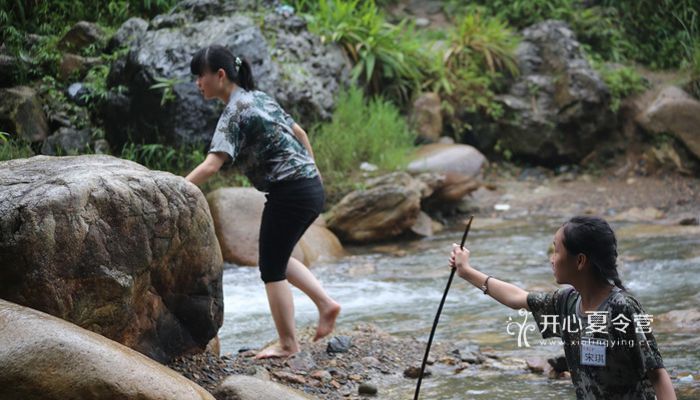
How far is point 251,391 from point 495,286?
113 centimetres

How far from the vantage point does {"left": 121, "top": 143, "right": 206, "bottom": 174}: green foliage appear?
941cm

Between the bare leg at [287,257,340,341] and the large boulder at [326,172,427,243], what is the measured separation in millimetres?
4223

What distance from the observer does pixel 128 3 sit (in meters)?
11.5

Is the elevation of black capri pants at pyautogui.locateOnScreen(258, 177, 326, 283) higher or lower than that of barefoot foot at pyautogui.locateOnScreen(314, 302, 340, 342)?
higher

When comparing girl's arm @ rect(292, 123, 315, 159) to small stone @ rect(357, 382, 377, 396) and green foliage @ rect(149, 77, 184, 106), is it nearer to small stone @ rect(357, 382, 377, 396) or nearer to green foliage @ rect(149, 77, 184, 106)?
small stone @ rect(357, 382, 377, 396)

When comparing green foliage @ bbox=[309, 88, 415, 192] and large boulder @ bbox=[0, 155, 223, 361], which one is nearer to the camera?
large boulder @ bbox=[0, 155, 223, 361]

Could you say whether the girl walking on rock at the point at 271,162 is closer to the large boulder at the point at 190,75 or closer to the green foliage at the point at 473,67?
the large boulder at the point at 190,75

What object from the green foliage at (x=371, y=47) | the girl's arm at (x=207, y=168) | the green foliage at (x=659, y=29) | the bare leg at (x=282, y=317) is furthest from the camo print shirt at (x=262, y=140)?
the green foliage at (x=659, y=29)

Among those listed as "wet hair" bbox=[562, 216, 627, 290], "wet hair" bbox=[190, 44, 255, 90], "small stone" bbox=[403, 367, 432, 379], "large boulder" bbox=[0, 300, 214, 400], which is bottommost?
"small stone" bbox=[403, 367, 432, 379]

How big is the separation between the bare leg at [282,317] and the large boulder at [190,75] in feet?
15.5

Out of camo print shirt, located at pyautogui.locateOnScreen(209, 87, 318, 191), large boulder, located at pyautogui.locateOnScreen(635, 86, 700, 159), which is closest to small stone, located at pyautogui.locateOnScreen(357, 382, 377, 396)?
camo print shirt, located at pyautogui.locateOnScreen(209, 87, 318, 191)

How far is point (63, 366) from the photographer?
298cm

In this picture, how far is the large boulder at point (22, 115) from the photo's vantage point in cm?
889

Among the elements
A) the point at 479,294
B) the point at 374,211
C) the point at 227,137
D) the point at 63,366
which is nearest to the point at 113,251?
the point at 63,366
